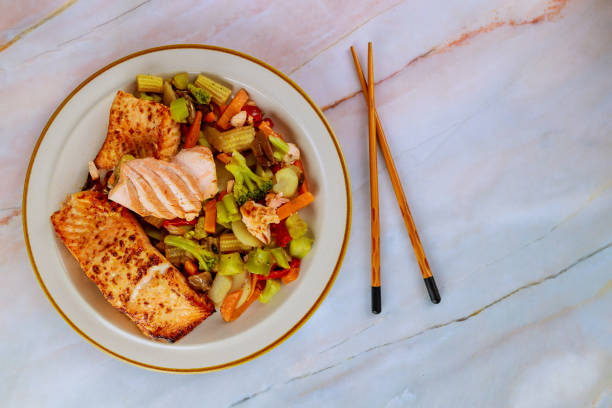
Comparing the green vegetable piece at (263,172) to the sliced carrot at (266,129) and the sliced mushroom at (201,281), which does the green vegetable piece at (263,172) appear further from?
the sliced mushroom at (201,281)

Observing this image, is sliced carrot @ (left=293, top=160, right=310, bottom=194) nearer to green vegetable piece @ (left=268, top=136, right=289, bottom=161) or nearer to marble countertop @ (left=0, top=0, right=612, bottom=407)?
green vegetable piece @ (left=268, top=136, right=289, bottom=161)

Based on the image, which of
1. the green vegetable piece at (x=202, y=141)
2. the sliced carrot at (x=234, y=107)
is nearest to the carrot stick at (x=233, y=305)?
the green vegetable piece at (x=202, y=141)

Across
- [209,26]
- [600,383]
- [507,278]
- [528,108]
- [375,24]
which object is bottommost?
[600,383]

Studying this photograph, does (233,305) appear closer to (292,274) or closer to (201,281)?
(201,281)

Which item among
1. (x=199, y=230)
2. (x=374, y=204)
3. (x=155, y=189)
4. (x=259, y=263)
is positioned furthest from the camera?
(x=374, y=204)

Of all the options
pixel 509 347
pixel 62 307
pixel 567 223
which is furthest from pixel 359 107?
pixel 62 307

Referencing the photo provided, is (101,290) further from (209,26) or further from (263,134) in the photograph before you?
(209,26)

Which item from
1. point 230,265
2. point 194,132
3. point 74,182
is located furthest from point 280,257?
point 74,182
